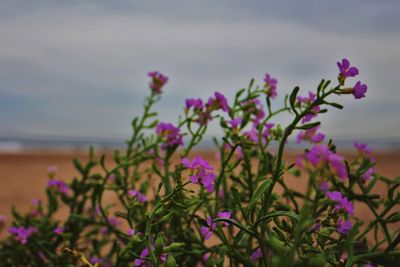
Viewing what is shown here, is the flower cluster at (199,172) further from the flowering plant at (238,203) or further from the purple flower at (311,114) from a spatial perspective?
the purple flower at (311,114)

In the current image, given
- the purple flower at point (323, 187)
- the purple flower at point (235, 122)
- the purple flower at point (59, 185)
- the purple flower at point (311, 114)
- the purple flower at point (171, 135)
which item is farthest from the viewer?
the purple flower at point (59, 185)

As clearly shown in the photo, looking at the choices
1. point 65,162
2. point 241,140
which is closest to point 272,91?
point 241,140

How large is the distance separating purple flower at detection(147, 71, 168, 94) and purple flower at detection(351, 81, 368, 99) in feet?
2.34

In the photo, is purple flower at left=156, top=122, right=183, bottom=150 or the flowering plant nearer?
the flowering plant

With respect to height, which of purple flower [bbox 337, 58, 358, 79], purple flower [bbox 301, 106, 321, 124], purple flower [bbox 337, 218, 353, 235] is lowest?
purple flower [bbox 337, 218, 353, 235]

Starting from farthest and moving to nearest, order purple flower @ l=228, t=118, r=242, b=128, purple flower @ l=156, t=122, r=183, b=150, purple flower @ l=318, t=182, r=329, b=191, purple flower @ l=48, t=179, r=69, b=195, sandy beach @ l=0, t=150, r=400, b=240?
sandy beach @ l=0, t=150, r=400, b=240
purple flower @ l=48, t=179, r=69, b=195
purple flower @ l=156, t=122, r=183, b=150
purple flower @ l=228, t=118, r=242, b=128
purple flower @ l=318, t=182, r=329, b=191

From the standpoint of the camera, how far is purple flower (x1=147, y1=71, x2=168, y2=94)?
46.8 inches

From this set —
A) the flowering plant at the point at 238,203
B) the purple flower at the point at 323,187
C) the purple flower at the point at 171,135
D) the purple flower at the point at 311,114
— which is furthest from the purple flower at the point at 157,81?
the purple flower at the point at 323,187

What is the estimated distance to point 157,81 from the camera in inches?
46.8

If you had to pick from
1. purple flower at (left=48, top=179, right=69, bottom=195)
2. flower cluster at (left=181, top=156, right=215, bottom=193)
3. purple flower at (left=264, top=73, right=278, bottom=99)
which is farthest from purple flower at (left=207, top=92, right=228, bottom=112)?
purple flower at (left=48, top=179, right=69, bottom=195)

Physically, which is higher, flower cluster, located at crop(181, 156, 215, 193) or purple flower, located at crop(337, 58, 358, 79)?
purple flower, located at crop(337, 58, 358, 79)

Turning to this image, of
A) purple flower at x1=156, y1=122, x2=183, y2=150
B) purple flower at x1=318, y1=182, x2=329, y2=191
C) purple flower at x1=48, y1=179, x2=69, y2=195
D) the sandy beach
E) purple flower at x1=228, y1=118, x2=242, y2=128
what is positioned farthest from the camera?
the sandy beach

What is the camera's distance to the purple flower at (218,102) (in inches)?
34.7

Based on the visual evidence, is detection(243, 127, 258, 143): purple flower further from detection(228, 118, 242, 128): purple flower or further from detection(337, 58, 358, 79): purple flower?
detection(337, 58, 358, 79): purple flower
